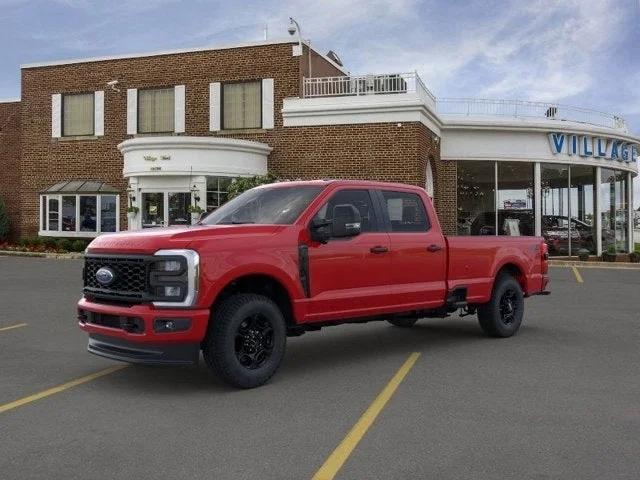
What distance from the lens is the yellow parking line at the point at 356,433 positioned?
4.33 meters

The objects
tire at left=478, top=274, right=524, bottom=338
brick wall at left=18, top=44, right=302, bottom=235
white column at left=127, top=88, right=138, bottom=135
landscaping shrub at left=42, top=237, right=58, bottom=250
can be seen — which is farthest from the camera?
white column at left=127, top=88, right=138, bottom=135

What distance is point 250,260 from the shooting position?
6.42 m

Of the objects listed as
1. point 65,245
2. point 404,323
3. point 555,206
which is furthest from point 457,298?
point 65,245

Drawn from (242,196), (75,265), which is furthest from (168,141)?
(242,196)

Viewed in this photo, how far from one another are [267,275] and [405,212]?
2.40 metres

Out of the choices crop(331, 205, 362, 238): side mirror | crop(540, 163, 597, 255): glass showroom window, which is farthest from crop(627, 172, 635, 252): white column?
crop(331, 205, 362, 238): side mirror

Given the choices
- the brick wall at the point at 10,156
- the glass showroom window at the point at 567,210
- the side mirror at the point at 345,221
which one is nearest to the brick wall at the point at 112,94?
the brick wall at the point at 10,156

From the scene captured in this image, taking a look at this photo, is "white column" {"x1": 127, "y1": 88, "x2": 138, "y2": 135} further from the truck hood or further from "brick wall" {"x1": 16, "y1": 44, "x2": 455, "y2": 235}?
the truck hood

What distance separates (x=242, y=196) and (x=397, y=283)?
205 centimetres

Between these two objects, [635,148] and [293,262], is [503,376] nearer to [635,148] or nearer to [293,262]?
[293,262]

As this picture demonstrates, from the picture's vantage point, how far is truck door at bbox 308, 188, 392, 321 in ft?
23.1

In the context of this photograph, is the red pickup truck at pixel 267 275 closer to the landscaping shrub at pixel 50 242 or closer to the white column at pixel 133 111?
the white column at pixel 133 111

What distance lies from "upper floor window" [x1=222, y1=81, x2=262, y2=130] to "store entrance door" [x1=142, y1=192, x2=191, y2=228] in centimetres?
387

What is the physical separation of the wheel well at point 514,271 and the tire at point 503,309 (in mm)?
88
